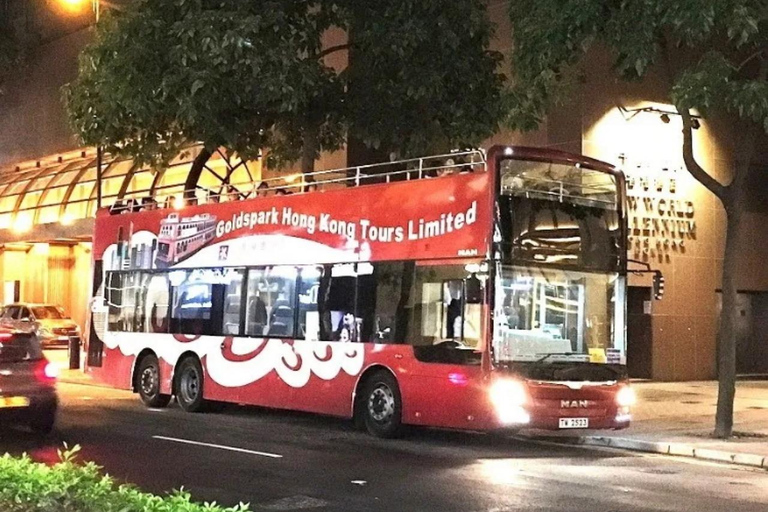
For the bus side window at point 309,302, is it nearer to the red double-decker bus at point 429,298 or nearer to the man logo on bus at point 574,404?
the red double-decker bus at point 429,298

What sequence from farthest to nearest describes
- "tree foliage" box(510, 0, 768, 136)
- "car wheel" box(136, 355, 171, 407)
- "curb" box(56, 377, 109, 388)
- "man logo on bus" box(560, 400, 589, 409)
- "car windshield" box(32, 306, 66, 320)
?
"car windshield" box(32, 306, 66, 320)
"curb" box(56, 377, 109, 388)
"car wheel" box(136, 355, 171, 407)
"man logo on bus" box(560, 400, 589, 409)
"tree foliage" box(510, 0, 768, 136)

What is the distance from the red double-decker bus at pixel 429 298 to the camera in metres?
13.8

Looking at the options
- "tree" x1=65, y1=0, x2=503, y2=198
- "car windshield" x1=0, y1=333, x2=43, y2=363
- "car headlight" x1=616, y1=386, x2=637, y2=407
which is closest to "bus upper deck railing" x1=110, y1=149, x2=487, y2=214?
"tree" x1=65, y1=0, x2=503, y2=198

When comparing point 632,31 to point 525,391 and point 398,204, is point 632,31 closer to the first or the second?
point 398,204

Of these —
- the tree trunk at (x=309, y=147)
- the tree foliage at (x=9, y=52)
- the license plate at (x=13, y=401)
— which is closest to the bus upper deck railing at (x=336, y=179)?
the tree trunk at (x=309, y=147)

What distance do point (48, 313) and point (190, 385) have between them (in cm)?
1761

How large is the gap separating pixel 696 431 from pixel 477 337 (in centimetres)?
491

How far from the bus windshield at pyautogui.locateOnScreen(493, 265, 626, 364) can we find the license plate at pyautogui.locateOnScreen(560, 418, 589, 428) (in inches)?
30.6

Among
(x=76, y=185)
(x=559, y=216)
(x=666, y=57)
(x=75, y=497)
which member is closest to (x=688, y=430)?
(x=559, y=216)

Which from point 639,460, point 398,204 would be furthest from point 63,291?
point 639,460

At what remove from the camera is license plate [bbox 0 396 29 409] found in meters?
13.7

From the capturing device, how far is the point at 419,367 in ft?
48.1

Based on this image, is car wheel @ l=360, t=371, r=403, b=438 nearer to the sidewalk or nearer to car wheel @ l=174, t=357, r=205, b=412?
the sidewalk

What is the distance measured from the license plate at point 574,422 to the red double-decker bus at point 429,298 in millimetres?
17
